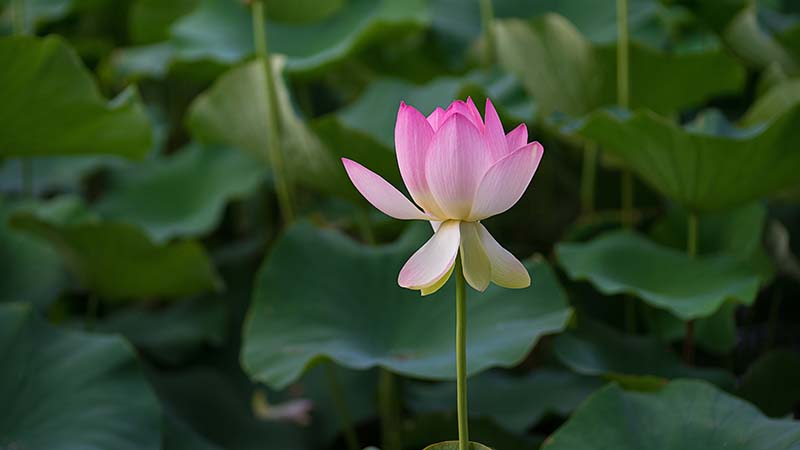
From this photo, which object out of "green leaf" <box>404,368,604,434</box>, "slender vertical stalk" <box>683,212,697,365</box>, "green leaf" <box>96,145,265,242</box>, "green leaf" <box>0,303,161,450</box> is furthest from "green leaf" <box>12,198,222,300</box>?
"slender vertical stalk" <box>683,212,697,365</box>

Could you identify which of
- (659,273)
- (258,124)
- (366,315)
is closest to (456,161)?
(366,315)

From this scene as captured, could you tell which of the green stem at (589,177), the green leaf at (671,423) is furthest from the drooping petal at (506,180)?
the green stem at (589,177)

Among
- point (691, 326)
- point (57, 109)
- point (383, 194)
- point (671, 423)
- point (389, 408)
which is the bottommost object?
point (389, 408)

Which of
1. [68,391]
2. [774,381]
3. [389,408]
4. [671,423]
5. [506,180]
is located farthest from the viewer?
[389,408]

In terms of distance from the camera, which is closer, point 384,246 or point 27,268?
point 384,246

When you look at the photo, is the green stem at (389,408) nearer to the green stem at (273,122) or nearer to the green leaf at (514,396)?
the green leaf at (514,396)

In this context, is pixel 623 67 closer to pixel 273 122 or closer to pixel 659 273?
pixel 659 273
